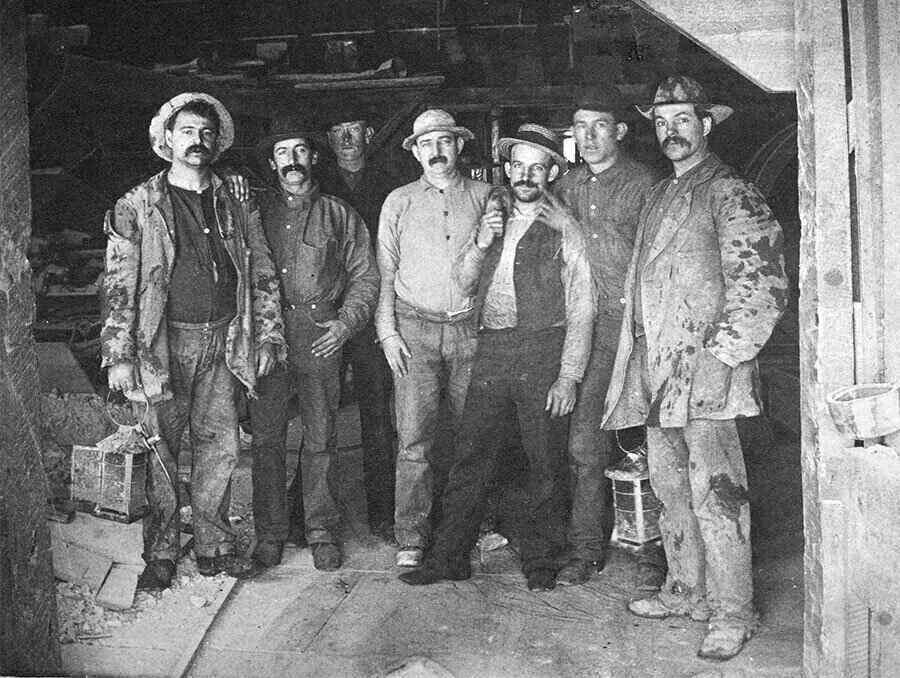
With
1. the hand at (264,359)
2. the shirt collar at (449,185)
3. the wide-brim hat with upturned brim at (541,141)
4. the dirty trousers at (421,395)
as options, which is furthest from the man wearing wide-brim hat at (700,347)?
the hand at (264,359)

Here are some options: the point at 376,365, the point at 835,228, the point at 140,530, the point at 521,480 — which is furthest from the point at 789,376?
the point at 140,530

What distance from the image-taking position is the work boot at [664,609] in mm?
5195

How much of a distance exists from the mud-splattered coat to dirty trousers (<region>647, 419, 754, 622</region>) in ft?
0.48

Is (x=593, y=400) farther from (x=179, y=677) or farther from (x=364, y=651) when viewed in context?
(x=179, y=677)

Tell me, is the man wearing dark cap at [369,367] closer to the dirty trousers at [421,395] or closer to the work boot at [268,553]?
the dirty trousers at [421,395]

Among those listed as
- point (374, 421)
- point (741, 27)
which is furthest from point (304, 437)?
point (741, 27)

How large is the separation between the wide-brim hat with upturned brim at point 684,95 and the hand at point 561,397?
1.57m

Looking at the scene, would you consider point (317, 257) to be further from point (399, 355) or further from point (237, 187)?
point (399, 355)

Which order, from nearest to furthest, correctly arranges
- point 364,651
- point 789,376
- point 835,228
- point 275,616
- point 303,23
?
point 835,228
point 364,651
point 275,616
point 789,376
point 303,23

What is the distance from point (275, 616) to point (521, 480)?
2545 mm

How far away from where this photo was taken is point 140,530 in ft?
20.0

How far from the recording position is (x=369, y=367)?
6516 millimetres

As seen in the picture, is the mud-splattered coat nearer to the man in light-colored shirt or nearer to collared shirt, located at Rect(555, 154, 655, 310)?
collared shirt, located at Rect(555, 154, 655, 310)

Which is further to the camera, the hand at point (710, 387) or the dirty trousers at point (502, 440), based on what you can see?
the dirty trousers at point (502, 440)
